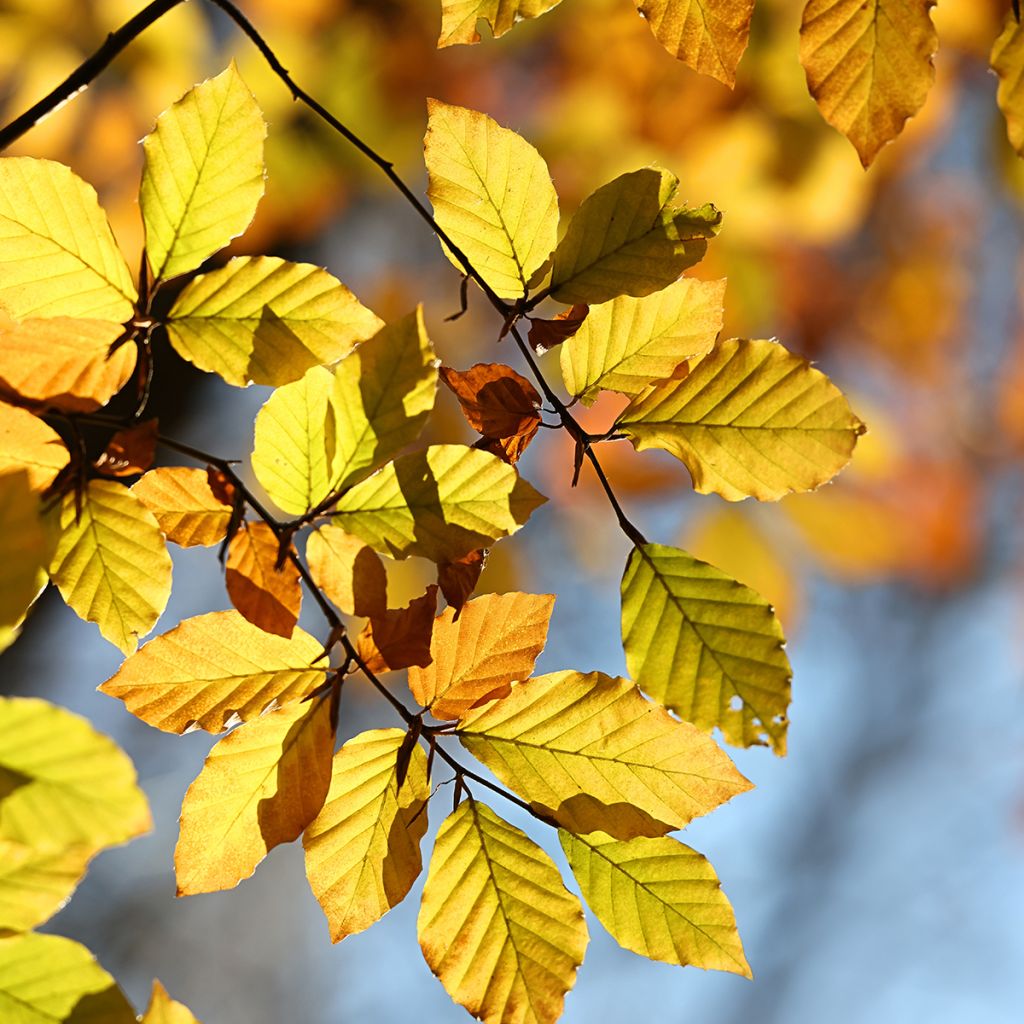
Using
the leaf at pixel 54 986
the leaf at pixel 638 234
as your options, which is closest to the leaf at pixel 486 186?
the leaf at pixel 638 234

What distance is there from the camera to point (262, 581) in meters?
0.44

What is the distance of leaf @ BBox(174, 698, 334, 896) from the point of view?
416 millimetres

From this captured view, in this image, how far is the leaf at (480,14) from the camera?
41 centimetres

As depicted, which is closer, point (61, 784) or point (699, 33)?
point (61, 784)

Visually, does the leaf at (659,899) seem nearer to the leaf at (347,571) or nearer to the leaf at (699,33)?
the leaf at (347,571)

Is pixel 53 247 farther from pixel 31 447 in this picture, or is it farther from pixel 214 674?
pixel 214 674

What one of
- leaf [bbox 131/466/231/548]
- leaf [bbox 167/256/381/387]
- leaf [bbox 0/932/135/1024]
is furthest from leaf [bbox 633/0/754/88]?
leaf [bbox 0/932/135/1024]

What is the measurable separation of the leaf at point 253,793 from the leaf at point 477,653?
0.06 m

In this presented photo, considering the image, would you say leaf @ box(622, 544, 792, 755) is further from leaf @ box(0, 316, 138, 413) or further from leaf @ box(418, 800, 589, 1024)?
leaf @ box(0, 316, 138, 413)

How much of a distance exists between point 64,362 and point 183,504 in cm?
8

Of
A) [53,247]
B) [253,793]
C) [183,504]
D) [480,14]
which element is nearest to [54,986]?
[253,793]

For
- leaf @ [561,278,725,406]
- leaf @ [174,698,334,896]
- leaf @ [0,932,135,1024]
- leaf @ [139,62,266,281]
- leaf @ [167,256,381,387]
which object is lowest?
leaf @ [0,932,135,1024]

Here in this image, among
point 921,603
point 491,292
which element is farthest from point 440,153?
point 921,603

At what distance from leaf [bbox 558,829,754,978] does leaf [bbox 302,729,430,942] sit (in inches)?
2.9
